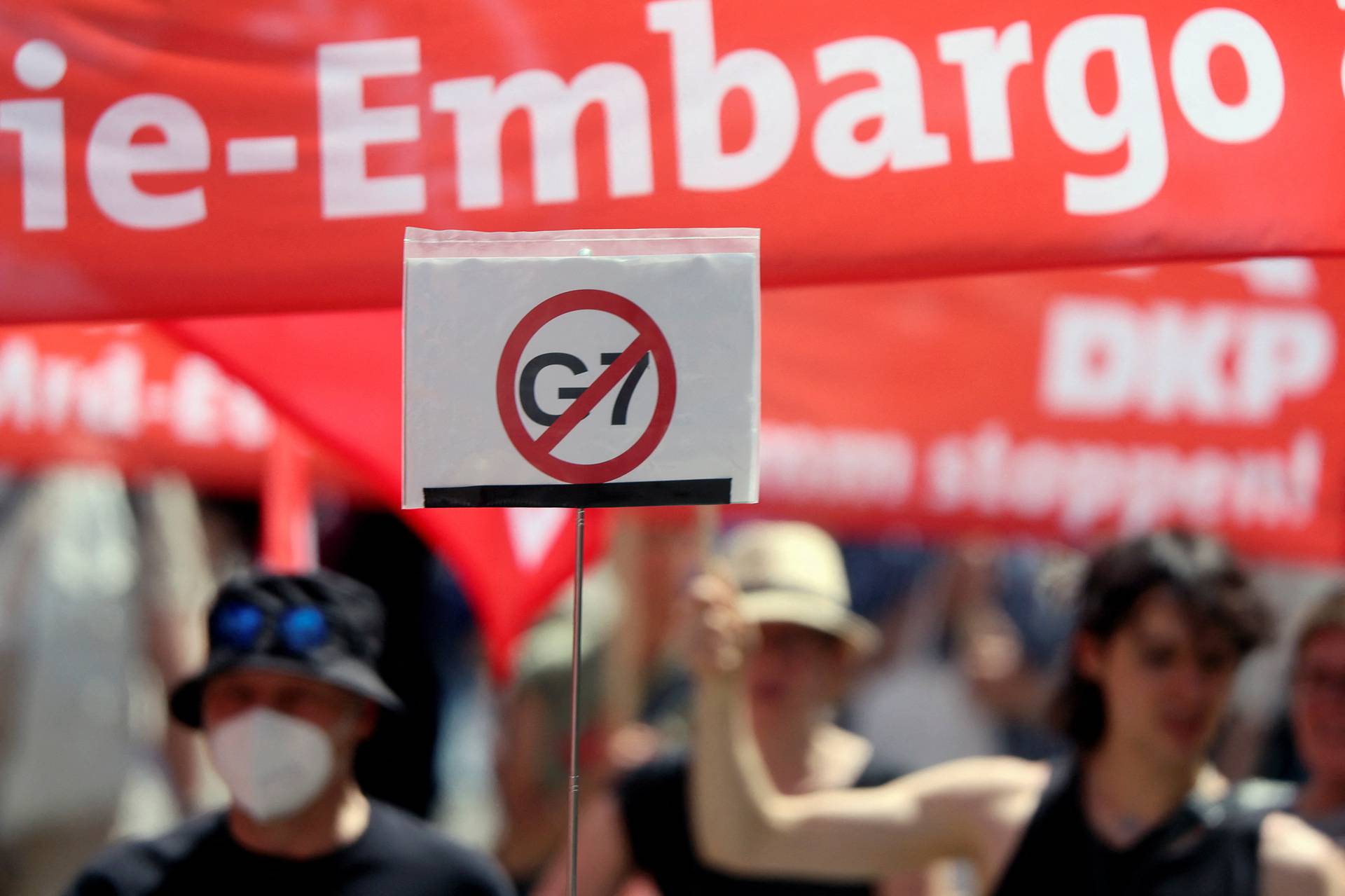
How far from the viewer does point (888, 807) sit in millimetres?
3182

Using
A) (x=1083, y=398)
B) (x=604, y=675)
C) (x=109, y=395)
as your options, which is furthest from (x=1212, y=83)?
(x=604, y=675)

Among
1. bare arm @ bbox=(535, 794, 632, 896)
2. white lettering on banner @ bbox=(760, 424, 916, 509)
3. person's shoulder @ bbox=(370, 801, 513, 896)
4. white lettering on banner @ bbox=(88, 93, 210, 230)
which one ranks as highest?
white lettering on banner @ bbox=(88, 93, 210, 230)

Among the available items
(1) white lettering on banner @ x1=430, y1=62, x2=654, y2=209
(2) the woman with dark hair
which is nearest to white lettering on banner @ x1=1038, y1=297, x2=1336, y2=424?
(2) the woman with dark hair

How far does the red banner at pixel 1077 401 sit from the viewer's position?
177 inches

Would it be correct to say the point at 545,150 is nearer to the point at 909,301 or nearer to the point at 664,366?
the point at 664,366

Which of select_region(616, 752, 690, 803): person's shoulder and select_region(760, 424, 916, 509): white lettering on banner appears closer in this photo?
select_region(616, 752, 690, 803): person's shoulder

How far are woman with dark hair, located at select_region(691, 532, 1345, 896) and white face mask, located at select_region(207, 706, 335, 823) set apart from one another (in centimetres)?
76

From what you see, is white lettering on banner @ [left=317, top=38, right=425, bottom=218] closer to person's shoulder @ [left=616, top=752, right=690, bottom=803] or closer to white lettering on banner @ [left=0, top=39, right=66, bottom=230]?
white lettering on banner @ [left=0, top=39, right=66, bottom=230]

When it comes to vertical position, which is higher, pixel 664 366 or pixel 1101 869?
pixel 664 366

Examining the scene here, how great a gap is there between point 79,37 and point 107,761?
3350mm

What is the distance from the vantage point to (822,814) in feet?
10.5

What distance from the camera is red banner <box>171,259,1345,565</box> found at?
14.7 feet

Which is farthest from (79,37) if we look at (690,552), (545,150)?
(690,552)

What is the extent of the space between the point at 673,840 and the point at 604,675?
2350mm
